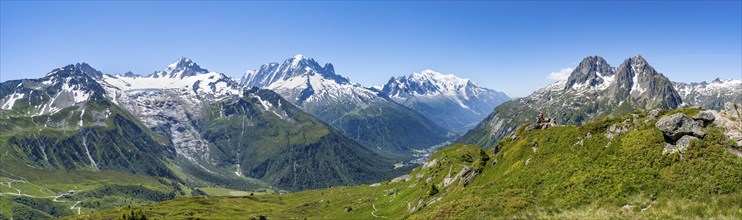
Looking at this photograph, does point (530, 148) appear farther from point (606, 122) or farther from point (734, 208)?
point (734, 208)

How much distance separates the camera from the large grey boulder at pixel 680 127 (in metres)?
55.7

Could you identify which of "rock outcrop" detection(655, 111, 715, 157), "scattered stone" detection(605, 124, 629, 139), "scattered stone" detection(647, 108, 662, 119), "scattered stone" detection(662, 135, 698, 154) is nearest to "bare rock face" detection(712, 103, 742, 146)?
"rock outcrop" detection(655, 111, 715, 157)

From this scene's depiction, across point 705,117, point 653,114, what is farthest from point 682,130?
point 653,114

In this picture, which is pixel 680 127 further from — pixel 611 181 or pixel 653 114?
pixel 653 114

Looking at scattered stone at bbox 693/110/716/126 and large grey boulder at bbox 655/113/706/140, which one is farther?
scattered stone at bbox 693/110/716/126

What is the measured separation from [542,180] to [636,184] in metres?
15.1

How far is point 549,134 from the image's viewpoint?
287 ft

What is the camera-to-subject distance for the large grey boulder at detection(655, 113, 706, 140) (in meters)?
55.7

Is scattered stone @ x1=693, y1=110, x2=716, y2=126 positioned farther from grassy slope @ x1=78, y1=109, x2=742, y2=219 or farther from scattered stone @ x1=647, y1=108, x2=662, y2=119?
scattered stone @ x1=647, y1=108, x2=662, y2=119

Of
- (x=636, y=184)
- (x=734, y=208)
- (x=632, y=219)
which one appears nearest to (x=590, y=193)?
(x=636, y=184)

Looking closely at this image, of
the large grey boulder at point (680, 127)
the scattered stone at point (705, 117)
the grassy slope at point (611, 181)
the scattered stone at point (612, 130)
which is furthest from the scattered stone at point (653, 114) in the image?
the scattered stone at point (705, 117)

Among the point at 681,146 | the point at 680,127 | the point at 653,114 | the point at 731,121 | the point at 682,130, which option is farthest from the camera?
the point at 653,114

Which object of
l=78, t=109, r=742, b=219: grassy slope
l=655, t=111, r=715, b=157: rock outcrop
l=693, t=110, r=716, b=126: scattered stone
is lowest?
l=78, t=109, r=742, b=219: grassy slope

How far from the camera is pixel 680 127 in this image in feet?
187
